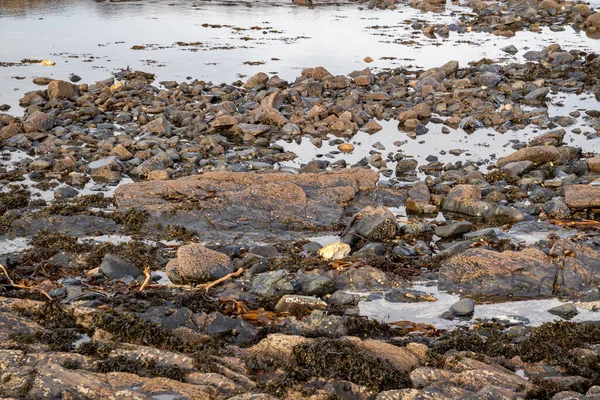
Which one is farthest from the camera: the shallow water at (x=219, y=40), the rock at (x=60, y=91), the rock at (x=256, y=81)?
the shallow water at (x=219, y=40)

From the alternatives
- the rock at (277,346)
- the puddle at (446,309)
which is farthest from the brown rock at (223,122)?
the rock at (277,346)

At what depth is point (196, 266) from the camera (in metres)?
8.41

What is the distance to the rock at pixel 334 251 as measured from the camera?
30.0 ft

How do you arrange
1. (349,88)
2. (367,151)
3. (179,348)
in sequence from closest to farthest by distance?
(179,348) < (367,151) < (349,88)

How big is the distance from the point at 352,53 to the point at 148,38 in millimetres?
8456

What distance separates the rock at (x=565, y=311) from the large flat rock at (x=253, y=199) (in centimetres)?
341

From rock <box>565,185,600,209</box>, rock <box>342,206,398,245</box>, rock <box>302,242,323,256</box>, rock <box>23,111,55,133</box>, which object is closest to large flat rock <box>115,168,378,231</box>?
rock <box>342,206,398,245</box>

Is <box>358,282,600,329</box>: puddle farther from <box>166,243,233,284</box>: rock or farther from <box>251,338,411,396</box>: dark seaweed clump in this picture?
<box>166,243,233,284</box>: rock

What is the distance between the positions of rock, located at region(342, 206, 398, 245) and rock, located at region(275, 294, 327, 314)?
6.81 ft

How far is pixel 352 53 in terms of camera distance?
2581cm

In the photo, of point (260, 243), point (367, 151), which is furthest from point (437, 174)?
point (260, 243)

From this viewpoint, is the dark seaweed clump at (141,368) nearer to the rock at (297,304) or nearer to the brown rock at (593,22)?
the rock at (297,304)

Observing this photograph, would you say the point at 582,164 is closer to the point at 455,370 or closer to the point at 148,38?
the point at 455,370

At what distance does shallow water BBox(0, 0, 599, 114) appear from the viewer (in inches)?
890
